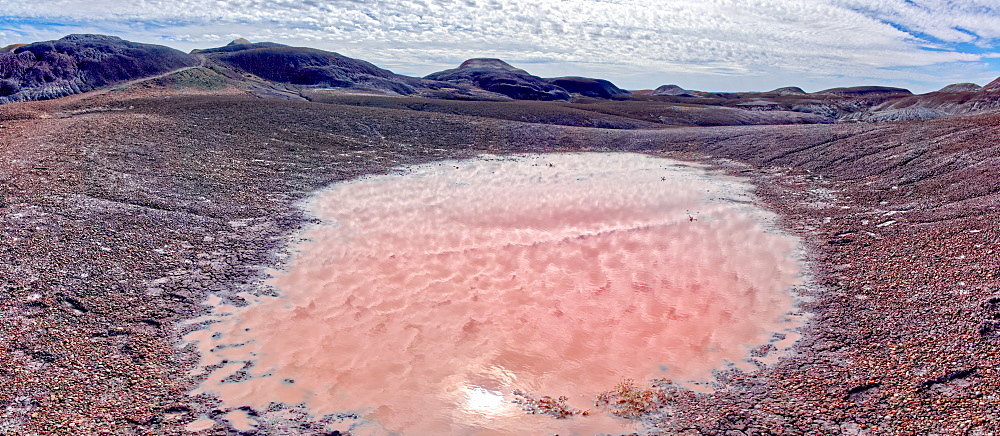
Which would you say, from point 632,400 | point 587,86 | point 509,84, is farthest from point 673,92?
point 632,400

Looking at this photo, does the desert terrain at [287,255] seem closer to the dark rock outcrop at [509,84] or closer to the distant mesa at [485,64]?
the dark rock outcrop at [509,84]

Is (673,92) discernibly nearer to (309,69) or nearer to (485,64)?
(485,64)

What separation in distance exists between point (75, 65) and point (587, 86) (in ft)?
284

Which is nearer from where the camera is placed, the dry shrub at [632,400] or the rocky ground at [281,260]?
the rocky ground at [281,260]

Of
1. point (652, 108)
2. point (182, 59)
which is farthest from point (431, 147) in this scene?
point (182, 59)

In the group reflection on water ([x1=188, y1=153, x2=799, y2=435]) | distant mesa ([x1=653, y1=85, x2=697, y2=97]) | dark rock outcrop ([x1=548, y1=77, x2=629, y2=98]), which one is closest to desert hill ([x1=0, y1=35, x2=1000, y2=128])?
dark rock outcrop ([x1=548, y1=77, x2=629, y2=98])

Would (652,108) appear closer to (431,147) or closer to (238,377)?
(431,147)

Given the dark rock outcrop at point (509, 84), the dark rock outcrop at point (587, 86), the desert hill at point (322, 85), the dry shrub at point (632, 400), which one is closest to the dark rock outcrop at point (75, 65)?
the desert hill at point (322, 85)

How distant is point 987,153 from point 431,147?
21.9m

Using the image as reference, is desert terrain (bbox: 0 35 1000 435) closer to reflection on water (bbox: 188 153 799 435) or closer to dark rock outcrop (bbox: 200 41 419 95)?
reflection on water (bbox: 188 153 799 435)

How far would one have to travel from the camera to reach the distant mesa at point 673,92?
Result: 419 feet

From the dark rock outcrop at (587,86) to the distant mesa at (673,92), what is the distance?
46.6ft

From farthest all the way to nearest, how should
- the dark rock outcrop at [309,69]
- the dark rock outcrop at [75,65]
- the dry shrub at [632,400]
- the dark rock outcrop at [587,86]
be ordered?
1. the dark rock outcrop at [587,86]
2. the dark rock outcrop at [309,69]
3. the dark rock outcrop at [75,65]
4. the dry shrub at [632,400]

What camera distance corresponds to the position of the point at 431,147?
30.6 m
